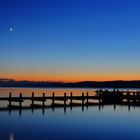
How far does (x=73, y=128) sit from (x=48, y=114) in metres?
8.92

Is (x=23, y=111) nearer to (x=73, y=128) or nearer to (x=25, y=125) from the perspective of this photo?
(x=25, y=125)

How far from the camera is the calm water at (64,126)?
77.4 feet

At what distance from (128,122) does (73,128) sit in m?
6.80

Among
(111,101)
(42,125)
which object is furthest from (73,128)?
(111,101)

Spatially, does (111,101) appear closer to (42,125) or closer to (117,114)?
(117,114)

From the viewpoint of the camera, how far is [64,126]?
29156 mm

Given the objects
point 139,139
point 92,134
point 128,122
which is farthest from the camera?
point 128,122

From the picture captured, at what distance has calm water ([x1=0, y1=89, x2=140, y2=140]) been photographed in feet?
77.4

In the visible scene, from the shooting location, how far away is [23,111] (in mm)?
38125

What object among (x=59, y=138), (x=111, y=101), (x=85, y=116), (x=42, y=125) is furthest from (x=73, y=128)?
(x=111, y=101)

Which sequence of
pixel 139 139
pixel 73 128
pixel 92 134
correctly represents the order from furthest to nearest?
pixel 73 128, pixel 92 134, pixel 139 139

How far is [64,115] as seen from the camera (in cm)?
3644

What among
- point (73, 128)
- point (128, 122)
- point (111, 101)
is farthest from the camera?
point (111, 101)

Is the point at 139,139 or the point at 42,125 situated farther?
the point at 42,125
